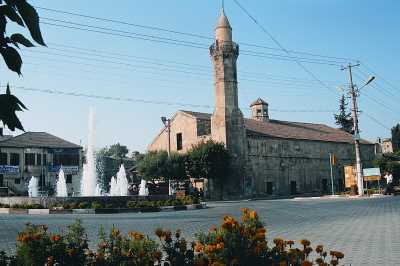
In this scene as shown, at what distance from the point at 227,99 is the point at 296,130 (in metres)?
13.2

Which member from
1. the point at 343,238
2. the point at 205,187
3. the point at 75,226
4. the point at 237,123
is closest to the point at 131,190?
the point at 205,187

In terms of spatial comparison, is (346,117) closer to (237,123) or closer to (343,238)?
(237,123)

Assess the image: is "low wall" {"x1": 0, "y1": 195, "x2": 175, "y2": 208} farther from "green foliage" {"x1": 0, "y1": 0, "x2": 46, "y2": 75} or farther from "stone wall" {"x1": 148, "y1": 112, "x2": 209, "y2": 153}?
"stone wall" {"x1": 148, "y1": 112, "x2": 209, "y2": 153}

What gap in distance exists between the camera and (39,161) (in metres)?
48.9

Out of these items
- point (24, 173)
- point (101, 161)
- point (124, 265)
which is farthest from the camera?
point (101, 161)

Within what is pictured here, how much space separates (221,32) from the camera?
45156mm

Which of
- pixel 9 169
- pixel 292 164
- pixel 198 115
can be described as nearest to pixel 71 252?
pixel 198 115

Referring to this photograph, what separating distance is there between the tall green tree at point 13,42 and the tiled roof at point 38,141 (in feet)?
160

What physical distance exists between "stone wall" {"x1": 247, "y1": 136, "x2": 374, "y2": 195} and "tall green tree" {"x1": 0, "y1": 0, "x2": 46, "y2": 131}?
42.2 metres

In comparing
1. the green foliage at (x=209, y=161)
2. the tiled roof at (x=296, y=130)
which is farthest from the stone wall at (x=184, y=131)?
the tiled roof at (x=296, y=130)

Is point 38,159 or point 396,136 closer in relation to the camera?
point 38,159

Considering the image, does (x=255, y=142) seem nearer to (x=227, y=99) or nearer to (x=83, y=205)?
(x=227, y=99)

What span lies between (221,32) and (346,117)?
40.8 meters

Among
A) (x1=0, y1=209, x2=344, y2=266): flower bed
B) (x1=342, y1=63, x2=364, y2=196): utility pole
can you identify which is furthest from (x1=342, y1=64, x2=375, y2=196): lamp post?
(x1=0, y1=209, x2=344, y2=266): flower bed
